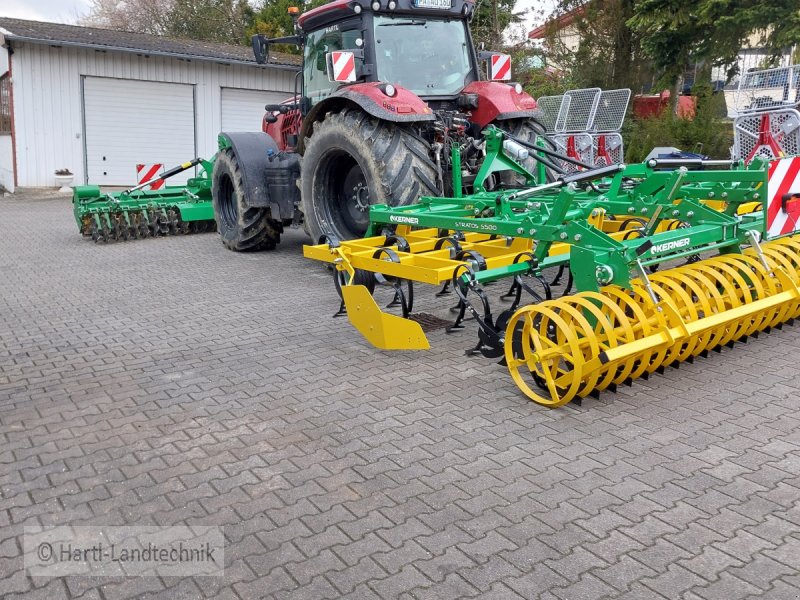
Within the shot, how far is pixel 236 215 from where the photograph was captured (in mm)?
8977

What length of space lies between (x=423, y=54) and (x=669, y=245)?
12.7ft

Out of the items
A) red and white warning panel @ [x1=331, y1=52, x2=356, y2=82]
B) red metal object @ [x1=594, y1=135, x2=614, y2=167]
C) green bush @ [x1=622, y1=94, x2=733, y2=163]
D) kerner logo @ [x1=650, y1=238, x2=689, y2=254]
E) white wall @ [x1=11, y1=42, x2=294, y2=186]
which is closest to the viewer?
kerner logo @ [x1=650, y1=238, x2=689, y2=254]

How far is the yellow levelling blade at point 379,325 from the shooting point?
4387 millimetres

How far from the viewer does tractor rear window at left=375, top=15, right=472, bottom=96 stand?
6.97 meters

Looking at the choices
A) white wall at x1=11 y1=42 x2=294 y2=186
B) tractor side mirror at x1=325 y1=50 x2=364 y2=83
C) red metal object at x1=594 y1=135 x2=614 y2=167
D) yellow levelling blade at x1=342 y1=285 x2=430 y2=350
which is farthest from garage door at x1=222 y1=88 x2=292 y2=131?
yellow levelling blade at x1=342 y1=285 x2=430 y2=350

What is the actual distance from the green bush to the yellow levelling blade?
9.33m

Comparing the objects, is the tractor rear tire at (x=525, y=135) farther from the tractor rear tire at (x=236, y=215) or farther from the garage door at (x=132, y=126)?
the garage door at (x=132, y=126)

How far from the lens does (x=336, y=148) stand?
6.75m

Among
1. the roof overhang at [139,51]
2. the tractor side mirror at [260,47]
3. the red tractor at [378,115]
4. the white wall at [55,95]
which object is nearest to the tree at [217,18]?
the roof overhang at [139,51]

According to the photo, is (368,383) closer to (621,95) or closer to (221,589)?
(221,589)

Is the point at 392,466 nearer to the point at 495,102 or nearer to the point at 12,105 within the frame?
the point at 495,102

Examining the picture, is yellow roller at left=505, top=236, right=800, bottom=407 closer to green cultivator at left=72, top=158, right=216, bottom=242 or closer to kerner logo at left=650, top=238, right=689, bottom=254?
kerner logo at left=650, top=238, right=689, bottom=254

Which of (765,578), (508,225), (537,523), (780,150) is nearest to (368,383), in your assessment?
(508,225)

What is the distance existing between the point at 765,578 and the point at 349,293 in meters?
2.94
